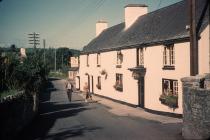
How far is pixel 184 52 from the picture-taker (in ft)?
63.8

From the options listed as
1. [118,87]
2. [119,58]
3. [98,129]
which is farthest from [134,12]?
[98,129]

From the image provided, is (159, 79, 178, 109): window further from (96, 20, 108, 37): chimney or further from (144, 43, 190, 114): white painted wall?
(96, 20, 108, 37): chimney

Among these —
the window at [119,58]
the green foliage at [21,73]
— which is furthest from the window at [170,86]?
the green foliage at [21,73]

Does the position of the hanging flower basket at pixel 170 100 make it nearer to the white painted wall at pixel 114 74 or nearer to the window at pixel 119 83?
the white painted wall at pixel 114 74

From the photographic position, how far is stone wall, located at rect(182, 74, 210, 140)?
12.4m

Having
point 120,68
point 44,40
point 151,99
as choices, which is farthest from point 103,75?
point 44,40

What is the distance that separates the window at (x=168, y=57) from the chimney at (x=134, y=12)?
12.7m

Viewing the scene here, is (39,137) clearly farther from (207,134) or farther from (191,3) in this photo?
(191,3)

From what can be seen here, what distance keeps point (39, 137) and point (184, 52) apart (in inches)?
407

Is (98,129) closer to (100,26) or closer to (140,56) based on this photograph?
(140,56)

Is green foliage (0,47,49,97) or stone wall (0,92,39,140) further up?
green foliage (0,47,49,97)

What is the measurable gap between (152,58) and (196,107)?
413 inches

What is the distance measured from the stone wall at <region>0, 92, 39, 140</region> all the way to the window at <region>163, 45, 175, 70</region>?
9661mm

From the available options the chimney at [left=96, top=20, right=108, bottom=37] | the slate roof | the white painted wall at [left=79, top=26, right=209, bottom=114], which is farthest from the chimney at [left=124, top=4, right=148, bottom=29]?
the chimney at [left=96, top=20, right=108, bottom=37]
